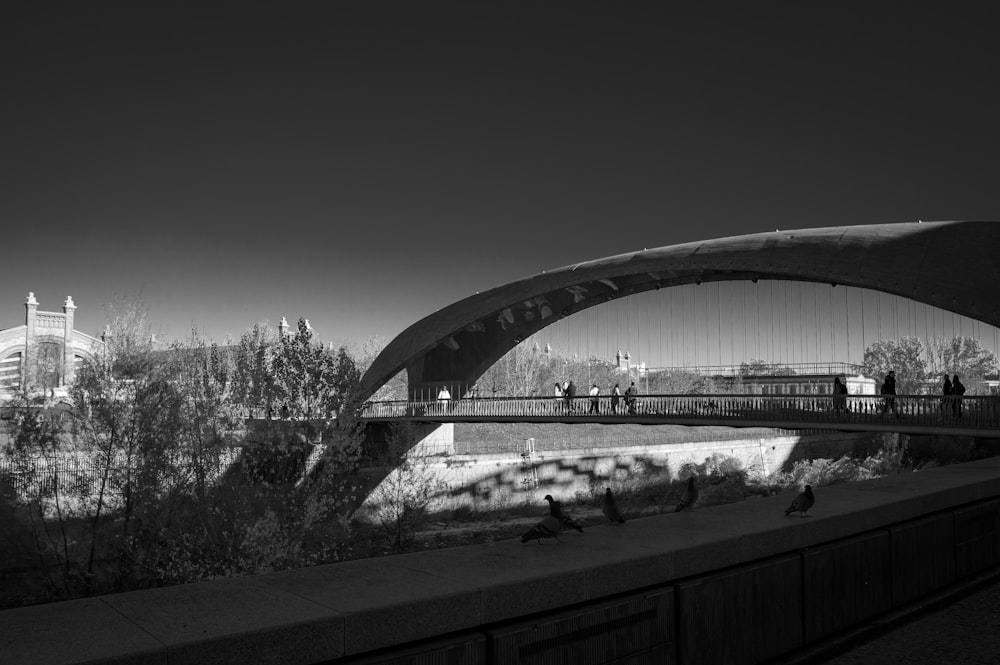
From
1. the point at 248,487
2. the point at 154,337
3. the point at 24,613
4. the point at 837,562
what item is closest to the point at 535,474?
the point at 248,487

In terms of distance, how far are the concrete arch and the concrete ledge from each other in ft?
57.8

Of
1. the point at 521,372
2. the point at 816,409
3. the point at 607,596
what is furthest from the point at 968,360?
the point at 607,596

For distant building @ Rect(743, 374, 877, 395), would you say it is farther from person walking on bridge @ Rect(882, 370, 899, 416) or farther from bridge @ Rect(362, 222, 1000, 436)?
person walking on bridge @ Rect(882, 370, 899, 416)

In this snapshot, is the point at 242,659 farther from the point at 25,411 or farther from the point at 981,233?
the point at 981,233

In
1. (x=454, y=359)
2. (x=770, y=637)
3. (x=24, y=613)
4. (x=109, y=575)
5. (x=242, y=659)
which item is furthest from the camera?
(x=454, y=359)

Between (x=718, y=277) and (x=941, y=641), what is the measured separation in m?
27.1

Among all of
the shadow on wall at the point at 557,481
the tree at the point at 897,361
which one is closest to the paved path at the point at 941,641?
the shadow on wall at the point at 557,481

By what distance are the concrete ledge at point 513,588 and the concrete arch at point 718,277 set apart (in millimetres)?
17619

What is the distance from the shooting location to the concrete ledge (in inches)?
128

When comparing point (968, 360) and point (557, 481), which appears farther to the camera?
point (968, 360)

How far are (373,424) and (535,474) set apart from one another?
904cm

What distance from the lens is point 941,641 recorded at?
18.2 ft

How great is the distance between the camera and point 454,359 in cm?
4344

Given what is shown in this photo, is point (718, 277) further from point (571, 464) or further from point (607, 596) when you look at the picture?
point (607, 596)
